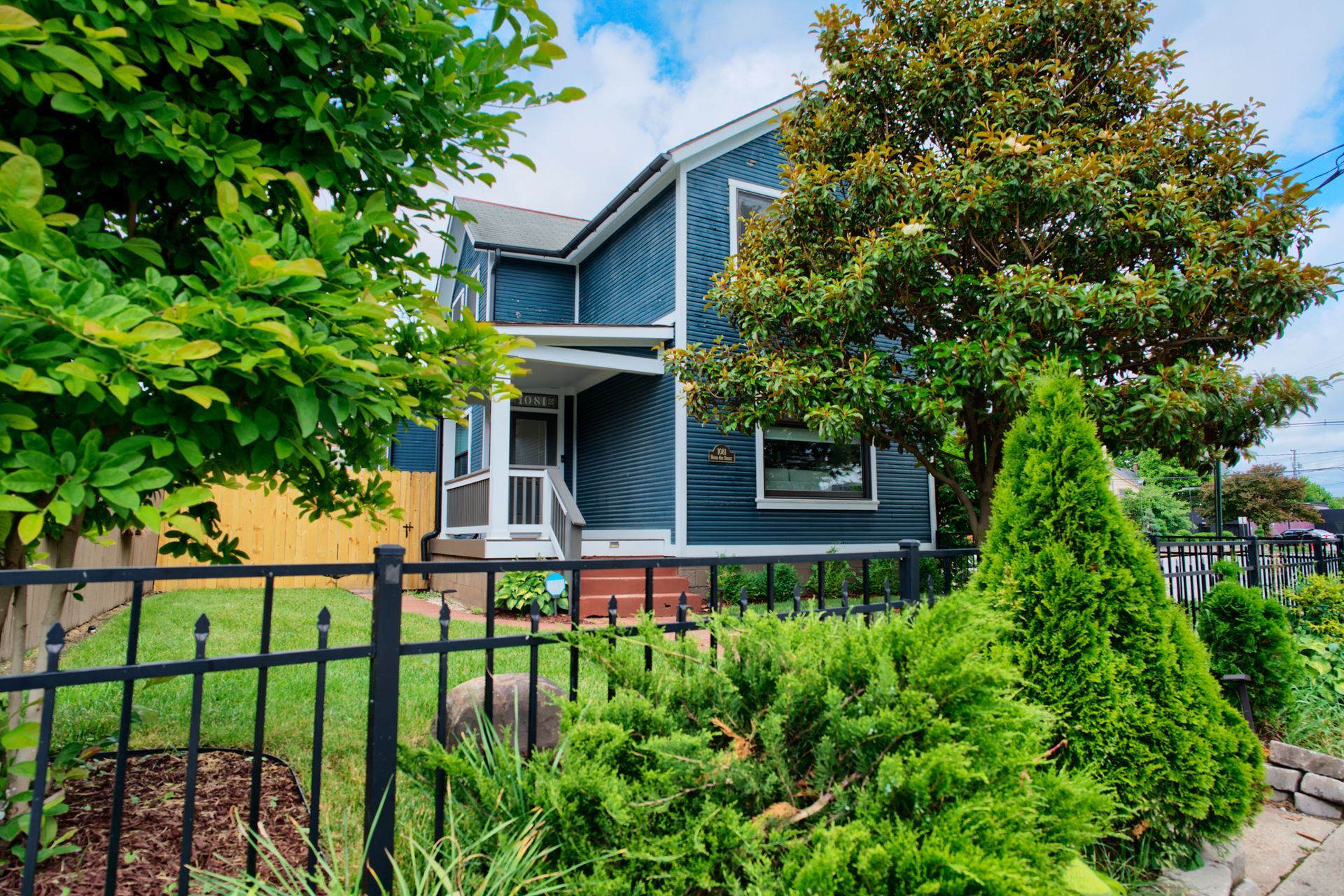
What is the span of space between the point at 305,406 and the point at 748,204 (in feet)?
35.9

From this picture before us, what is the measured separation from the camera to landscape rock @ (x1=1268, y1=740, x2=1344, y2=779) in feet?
14.7

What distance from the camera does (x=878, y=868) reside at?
1.68 metres

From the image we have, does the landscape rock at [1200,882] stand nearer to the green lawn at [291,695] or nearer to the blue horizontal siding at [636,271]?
the green lawn at [291,695]

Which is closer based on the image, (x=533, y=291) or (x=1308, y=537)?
(x=1308, y=537)

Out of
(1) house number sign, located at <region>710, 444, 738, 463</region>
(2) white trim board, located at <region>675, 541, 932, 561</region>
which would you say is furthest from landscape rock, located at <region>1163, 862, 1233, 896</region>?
(1) house number sign, located at <region>710, 444, 738, 463</region>

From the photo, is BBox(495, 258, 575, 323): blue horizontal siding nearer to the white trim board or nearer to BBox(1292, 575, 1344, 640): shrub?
the white trim board

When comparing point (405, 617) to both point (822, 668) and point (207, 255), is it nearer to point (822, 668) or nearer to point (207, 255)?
point (207, 255)

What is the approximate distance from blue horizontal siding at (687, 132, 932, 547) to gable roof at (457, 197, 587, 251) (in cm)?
421

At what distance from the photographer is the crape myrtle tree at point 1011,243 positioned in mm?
7082

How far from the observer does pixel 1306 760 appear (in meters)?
4.58

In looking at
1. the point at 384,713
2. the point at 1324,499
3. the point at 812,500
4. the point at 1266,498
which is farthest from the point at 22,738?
the point at 1324,499

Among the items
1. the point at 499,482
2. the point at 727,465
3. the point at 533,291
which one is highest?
the point at 533,291

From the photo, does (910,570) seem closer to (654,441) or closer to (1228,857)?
(1228,857)

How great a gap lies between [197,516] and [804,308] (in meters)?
6.21
